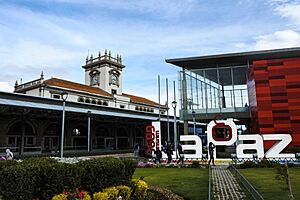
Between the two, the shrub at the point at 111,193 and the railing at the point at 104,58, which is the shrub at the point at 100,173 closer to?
the shrub at the point at 111,193

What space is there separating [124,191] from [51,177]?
2117 mm

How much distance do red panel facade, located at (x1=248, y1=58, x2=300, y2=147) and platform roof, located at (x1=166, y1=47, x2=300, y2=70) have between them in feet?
14.1

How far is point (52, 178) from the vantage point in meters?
5.25

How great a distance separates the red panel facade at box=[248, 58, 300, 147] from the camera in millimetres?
26031

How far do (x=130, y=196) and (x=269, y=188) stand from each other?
5543mm

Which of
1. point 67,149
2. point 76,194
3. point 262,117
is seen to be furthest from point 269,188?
point 67,149

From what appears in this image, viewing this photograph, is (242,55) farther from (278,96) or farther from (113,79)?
(113,79)

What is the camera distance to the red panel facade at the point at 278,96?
85.4 ft

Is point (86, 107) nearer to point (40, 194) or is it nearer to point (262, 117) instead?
point (262, 117)

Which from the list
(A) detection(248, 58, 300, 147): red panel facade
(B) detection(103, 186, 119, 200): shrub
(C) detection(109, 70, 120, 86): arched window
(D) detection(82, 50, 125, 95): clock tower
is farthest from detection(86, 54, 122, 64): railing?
(B) detection(103, 186, 119, 200): shrub

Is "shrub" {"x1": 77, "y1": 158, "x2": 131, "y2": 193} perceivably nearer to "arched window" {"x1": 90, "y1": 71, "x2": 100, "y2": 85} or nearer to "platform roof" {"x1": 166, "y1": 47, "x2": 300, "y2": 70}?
"platform roof" {"x1": 166, "y1": 47, "x2": 300, "y2": 70}

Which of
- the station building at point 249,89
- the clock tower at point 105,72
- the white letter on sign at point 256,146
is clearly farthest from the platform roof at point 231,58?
the clock tower at point 105,72

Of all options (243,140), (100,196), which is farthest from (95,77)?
(100,196)

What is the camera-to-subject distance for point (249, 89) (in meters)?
31.5
